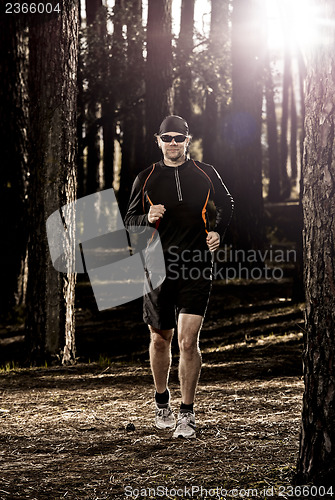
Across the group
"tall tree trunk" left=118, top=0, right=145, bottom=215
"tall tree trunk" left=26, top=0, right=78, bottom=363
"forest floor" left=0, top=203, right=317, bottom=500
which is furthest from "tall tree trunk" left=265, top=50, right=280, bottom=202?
"tall tree trunk" left=26, top=0, right=78, bottom=363

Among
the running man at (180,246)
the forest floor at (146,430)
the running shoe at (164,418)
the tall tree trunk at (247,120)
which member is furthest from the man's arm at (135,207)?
the tall tree trunk at (247,120)

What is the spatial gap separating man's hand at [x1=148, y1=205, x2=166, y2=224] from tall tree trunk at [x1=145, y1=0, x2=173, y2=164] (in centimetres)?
661

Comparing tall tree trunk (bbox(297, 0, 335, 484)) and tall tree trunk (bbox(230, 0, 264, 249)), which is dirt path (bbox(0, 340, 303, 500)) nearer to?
tall tree trunk (bbox(297, 0, 335, 484))

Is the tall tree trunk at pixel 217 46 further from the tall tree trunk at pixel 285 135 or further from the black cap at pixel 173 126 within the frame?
the black cap at pixel 173 126

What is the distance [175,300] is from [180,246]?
1.44 ft

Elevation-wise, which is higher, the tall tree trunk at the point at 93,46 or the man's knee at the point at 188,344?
the tall tree trunk at the point at 93,46

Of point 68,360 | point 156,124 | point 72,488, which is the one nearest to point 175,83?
point 156,124

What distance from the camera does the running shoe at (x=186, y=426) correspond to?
505cm

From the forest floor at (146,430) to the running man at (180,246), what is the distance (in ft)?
1.44

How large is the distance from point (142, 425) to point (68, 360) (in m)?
3.36

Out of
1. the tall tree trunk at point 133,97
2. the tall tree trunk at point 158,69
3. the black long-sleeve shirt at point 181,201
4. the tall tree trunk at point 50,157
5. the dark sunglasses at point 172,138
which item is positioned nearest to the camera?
the black long-sleeve shirt at point 181,201

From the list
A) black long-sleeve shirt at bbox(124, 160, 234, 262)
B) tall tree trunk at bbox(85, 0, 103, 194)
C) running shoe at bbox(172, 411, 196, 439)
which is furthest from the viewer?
tall tree trunk at bbox(85, 0, 103, 194)

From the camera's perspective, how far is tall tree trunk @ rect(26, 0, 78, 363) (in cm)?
834

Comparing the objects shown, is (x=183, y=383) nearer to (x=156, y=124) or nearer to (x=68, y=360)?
(x=68, y=360)
